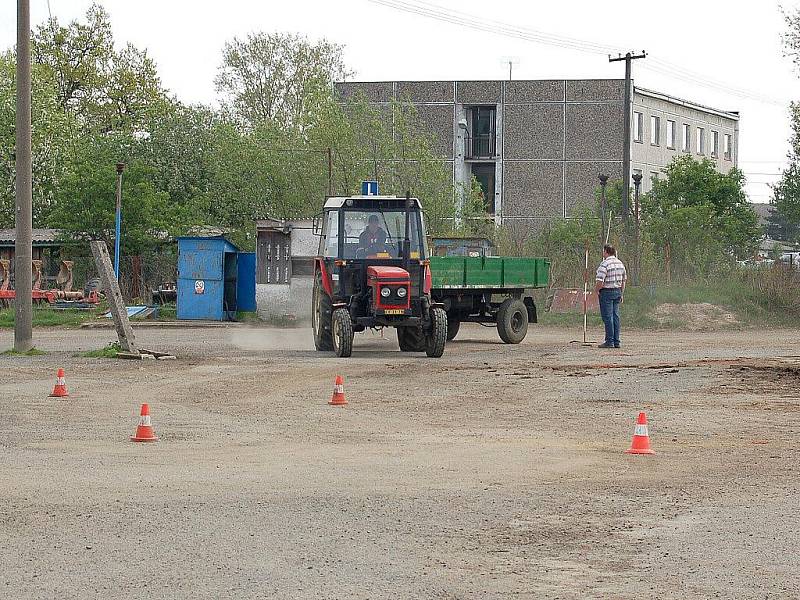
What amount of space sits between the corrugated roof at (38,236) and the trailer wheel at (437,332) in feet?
79.7

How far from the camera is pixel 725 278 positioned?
119ft

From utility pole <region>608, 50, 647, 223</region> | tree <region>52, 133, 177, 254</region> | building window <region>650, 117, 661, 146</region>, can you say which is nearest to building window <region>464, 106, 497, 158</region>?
building window <region>650, 117, 661, 146</region>

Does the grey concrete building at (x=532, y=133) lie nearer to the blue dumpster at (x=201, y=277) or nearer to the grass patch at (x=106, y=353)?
the blue dumpster at (x=201, y=277)

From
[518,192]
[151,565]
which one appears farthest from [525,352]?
[518,192]

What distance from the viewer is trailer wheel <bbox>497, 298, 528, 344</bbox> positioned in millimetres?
25875

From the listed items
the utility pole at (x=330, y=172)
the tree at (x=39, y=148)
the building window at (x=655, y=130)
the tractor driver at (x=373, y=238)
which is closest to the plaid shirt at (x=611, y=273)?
the tractor driver at (x=373, y=238)

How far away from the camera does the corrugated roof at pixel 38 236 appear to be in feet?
147

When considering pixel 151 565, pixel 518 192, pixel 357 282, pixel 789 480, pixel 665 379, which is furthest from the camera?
pixel 518 192

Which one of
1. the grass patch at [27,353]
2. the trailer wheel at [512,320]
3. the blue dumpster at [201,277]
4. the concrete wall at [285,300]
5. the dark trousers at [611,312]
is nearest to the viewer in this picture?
the grass patch at [27,353]

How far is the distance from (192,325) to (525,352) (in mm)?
13012

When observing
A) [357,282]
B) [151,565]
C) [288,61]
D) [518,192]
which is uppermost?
[288,61]

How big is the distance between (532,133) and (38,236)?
92.0 ft

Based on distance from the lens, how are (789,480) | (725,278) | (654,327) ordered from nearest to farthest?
(789,480)
(654,327)
(725,278)

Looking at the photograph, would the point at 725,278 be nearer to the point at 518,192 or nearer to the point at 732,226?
the point at 732,226
